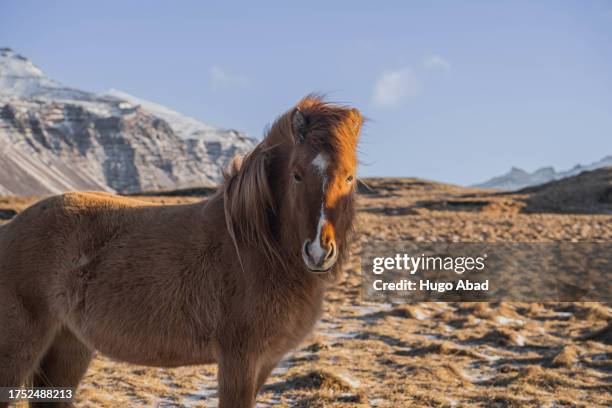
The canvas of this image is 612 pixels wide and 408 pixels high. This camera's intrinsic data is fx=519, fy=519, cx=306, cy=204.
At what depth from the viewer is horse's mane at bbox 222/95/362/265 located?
12.0 ft

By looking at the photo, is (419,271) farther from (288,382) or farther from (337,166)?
(337,166)

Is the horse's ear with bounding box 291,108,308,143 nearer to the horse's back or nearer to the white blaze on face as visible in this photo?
the white blaze on face

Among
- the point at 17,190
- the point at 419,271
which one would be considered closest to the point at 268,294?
the point at 419,271

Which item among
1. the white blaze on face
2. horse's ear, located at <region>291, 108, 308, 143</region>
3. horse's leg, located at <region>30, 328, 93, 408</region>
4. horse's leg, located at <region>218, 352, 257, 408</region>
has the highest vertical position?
horse's ear, located at <region>291, 108, 308, 143</region>

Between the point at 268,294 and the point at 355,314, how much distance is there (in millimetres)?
7552

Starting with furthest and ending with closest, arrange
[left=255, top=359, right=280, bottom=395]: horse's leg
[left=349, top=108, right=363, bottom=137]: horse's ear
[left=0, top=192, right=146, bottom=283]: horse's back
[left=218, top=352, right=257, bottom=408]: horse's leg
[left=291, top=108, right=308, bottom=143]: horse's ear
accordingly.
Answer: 1. [left=0, top=192, right=146, bottom=283]: horse's back
2. [left=255, top=359, right=280, bottom=395]: horse's leg
3. [left=349, top=108, right=363, bottom=137]: horse's ear
4. [left=291, top=108, right=308, bottom=143]: horse's ear
5. [left=218, top=352, right=257, bottom=408]: horse's leg

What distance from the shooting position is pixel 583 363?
24.2ft

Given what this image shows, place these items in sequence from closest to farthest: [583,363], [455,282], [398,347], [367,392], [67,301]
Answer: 1. [67,301]
2. [367,392]
3. [583,363]
4. [398,347]
5. [455,282]

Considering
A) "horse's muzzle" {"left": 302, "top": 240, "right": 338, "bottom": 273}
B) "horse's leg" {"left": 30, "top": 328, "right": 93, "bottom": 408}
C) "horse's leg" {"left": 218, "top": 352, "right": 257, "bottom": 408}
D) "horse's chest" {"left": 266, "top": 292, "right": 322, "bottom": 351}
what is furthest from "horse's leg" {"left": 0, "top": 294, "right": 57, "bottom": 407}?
"horse's muzzle" {"left": 302, "top": 240, "right": 338, "bottom": 273}

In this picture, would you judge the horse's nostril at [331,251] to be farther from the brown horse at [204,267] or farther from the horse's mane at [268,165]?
the horse's mane at [268,165]

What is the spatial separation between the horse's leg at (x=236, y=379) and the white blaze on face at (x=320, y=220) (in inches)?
38.0

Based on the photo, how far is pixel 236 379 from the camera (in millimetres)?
3545

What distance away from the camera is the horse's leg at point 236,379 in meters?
3.54

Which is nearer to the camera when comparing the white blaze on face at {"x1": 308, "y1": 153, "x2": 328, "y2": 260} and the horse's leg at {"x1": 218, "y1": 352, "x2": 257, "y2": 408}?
the white blaze on face at {"x1": 308, "y1": 153, "x2": 328, "y2": 260}
